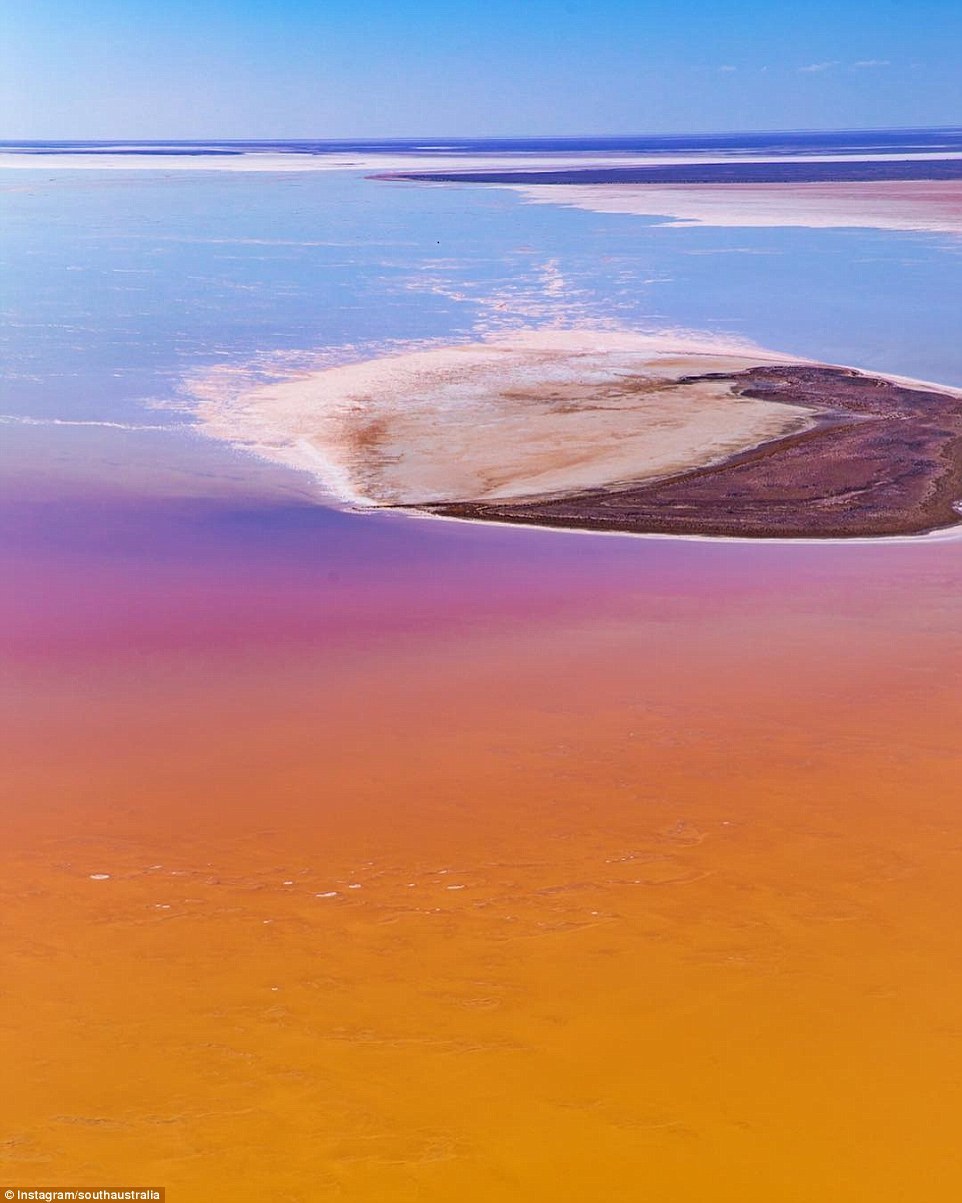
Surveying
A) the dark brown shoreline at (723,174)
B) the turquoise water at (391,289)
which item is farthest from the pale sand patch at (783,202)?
the dark brown shoreline at (723,174)

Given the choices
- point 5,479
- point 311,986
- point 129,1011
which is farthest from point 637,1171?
point 5,479

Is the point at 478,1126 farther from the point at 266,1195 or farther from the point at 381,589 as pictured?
the point at 381,589

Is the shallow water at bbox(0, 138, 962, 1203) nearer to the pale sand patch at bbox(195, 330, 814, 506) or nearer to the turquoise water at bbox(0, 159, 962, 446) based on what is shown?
the pale sand patch at bbox(195, 330, 814, 506)

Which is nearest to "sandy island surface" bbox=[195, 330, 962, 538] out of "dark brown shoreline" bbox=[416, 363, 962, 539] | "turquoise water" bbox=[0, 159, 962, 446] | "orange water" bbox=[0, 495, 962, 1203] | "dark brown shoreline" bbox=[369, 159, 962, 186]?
"dark brown shoreline" bbox=[416, 363, 962, 539]

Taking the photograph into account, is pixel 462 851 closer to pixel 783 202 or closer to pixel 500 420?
pixel 500 420

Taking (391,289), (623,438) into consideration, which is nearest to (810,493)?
(623,438)
